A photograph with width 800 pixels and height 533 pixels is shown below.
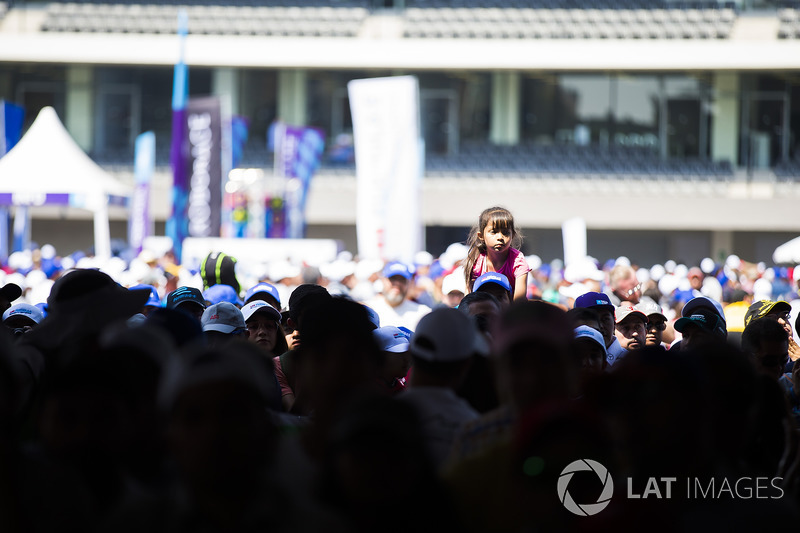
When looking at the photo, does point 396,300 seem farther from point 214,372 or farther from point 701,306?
point 214,372

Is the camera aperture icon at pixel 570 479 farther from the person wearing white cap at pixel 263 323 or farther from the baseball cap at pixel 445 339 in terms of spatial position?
the person wearing white cap at pixel 263 323

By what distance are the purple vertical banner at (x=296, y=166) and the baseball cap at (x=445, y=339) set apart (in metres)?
22.2

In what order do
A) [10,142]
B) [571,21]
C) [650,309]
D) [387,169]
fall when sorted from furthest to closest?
[571,21] → [10,142] → [387,169] → [650,309]

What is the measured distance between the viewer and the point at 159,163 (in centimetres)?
3475

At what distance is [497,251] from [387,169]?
30.3 ft

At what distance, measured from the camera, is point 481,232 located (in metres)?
6.73

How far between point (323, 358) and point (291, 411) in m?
1.70

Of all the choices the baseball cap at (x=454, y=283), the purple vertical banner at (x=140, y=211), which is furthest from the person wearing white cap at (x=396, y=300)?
the purple vertical banner at (x=140, y=211)

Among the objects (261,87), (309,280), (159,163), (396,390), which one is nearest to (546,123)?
(261,87)

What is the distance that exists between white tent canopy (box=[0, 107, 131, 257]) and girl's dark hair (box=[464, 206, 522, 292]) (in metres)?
12.3

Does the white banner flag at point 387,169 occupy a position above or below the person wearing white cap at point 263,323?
above

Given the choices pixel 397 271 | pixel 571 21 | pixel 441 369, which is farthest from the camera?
pixel 571 21

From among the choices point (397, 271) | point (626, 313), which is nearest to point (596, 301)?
point (626, 313)

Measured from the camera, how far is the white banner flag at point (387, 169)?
48.2ft
